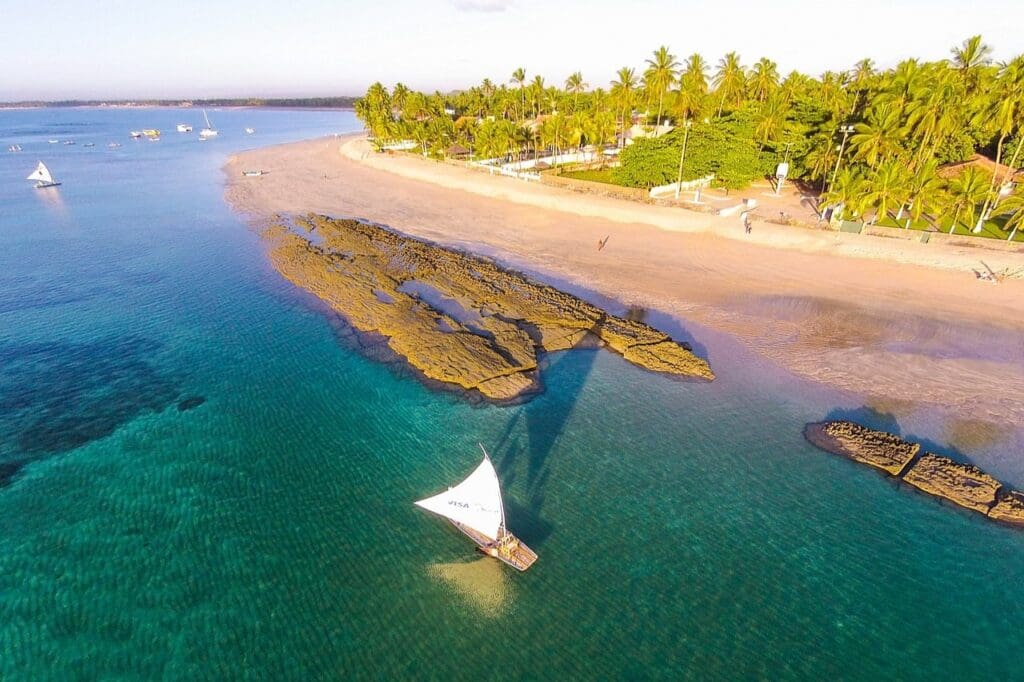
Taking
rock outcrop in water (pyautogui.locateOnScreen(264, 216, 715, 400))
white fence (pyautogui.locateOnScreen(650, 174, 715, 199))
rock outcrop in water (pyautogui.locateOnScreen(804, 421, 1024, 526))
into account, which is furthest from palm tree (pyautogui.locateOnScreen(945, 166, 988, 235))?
rock outcrop in water (pyautogui.locateOnScreen(264, 216, 715, 400))

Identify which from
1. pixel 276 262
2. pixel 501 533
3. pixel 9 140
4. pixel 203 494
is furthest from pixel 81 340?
pixel 9 140

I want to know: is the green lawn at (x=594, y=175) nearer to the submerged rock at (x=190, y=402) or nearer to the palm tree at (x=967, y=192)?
the palm tree at (x=967, y=192)

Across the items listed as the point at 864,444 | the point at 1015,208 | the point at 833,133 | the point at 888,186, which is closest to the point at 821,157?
the point at 833,133

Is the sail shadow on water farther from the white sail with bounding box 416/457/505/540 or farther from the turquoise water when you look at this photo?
the white sail with bounding box 416/457/505/540

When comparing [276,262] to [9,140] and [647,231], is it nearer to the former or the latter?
[647,231]

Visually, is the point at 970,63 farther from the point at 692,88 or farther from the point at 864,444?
the point at 864,444

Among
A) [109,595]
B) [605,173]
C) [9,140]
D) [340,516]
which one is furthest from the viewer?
[9,140]
